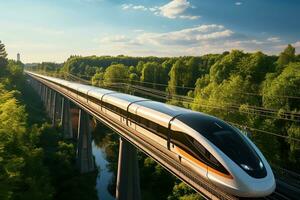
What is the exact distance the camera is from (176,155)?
16562 mm

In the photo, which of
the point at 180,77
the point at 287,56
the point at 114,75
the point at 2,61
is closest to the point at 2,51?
the point at 2,61

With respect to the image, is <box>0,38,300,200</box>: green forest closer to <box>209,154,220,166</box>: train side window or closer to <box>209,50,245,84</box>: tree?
<box>209,50,245,84</box>: tree

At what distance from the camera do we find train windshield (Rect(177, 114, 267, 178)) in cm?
1258

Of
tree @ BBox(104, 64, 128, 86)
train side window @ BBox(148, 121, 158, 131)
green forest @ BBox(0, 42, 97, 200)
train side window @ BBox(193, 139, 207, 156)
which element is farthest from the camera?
tree @ BBox(104, 64, 128, 86)

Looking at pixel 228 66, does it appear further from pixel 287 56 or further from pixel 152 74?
pixel 152 74

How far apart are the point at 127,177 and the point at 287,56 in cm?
4145

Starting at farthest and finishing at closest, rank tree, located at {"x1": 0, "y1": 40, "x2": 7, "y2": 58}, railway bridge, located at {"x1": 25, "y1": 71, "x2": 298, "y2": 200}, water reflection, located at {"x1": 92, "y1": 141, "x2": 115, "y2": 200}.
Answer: tree, located at {"x1": 0, "y1": 40, "x2": 7, "y2": 58} → water reflection, located at {"x1": 92, "y1": 141, "x2": 115, "y2": 200} → railway bridge, located at {"x1": 25, "y1": 71, "x2": 298, "y2": 200}

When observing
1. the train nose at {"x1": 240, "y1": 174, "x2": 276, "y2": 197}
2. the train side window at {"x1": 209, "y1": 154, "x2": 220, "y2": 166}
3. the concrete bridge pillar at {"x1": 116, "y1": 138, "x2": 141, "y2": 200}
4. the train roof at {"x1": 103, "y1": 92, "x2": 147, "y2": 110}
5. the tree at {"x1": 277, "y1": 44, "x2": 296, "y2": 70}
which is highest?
the tree at {"x1": 277, "y1": 44, "x2": 296, "y2": 70}

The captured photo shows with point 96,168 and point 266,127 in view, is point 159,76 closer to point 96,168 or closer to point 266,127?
point 96,168

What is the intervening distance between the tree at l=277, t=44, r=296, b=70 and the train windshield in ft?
138

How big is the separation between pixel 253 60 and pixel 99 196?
2877 centimetres

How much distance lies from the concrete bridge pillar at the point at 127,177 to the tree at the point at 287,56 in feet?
122

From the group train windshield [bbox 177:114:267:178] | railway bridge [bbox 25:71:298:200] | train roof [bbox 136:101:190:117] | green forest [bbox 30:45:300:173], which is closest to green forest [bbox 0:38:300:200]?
green forest [bbox 30:45:300:173]

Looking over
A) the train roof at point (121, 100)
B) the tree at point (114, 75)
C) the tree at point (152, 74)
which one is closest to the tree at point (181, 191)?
the train roof at point (121, 100)
